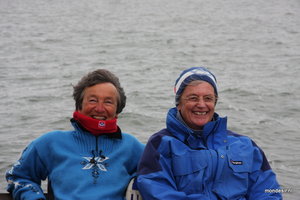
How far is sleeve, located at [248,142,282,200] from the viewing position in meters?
3.95

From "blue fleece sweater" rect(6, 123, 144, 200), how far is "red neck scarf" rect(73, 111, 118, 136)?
5 cm

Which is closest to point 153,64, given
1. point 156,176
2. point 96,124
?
point 96,124

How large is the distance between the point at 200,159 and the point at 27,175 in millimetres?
1339

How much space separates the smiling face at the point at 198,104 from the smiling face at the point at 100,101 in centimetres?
58

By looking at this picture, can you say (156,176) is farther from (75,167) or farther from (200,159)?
(75,167)

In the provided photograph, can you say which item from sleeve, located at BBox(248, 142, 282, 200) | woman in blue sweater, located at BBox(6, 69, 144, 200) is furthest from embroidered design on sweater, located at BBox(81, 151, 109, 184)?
sleeve, located at BBox(248, 142, 282, 200)

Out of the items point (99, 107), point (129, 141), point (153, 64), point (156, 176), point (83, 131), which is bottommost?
point (153, 64)

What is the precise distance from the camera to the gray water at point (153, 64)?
1062 cm

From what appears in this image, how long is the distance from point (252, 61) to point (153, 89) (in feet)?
19.8

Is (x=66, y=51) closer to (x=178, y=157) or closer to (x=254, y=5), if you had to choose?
(x=178, y=157)

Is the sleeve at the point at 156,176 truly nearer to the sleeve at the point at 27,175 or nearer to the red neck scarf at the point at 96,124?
the red neck scarf at the point at 96,124

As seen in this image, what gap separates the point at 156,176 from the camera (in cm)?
376

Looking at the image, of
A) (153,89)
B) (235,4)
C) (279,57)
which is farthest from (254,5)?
(153,89)

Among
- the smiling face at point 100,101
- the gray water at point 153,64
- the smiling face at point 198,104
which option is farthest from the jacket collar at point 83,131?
the gray water at point 153,64
